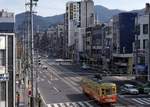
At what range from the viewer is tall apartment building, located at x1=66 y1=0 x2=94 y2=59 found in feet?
531

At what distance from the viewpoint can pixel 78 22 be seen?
183750mm

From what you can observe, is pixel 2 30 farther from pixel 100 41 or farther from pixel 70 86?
pixel 100 41

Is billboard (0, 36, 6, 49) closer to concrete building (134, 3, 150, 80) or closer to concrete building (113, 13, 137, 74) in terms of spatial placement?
concrete building (134, 3, 150, 80)

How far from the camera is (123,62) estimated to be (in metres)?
102

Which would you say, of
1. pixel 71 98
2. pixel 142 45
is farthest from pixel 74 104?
pixel 142 45

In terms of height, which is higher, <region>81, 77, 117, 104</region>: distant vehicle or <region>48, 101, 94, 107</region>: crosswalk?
<region>81, 77, 117, 104</region>: distant vehicle

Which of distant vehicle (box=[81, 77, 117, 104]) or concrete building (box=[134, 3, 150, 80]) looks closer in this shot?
distant vehicle (box=[81, 77, 117, 104])

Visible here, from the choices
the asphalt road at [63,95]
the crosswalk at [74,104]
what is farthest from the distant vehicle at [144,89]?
the crosswalk at [74,104]

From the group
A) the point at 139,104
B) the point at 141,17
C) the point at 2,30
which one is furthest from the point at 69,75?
the point at 2,30

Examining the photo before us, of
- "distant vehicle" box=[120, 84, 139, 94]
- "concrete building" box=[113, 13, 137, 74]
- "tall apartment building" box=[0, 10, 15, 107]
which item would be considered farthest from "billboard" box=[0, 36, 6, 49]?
"concrete building" box=[113, 13, 137, 74]

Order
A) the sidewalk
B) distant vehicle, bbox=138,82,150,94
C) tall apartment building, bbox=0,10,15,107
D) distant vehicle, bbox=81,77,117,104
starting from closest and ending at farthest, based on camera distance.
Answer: tall apartment building, bbox=0,10,15,107 < distant vehicle, bbox=81,77,117,104 < the sidewalk < distant vehicle, bbox=138,82,150,94

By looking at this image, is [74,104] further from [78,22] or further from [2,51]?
[78,22]

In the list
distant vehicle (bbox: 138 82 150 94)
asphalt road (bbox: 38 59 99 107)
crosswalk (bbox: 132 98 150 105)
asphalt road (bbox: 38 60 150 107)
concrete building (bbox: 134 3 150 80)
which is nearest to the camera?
asphalt road (bbox: 38 60 150 107)

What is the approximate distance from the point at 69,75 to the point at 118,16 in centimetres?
1579
